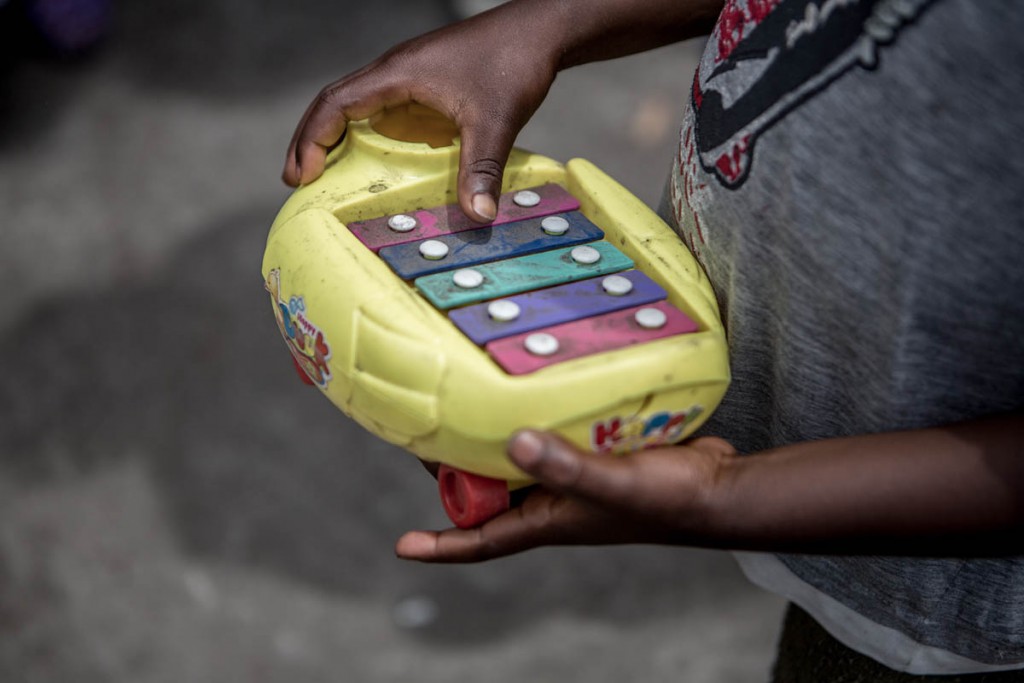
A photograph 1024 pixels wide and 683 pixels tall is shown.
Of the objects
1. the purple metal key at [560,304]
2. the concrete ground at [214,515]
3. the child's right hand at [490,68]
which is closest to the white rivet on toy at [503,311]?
the purple metal key at [560,304]

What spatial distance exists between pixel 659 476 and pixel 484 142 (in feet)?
0.82

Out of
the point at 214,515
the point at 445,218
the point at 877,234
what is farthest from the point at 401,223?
the point at 214,515

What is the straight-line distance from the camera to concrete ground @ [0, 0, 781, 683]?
1266 millimetres

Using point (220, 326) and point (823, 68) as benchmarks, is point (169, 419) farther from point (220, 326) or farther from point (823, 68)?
point (823, 68)

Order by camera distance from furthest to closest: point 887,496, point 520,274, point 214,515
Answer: point 214,515, point 520,274, point 887,496

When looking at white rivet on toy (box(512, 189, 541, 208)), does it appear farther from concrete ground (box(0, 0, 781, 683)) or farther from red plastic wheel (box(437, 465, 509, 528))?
concrete ground (box(0, 0, 781, 683))

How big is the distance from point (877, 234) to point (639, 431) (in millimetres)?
149

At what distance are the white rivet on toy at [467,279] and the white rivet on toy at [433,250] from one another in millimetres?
25

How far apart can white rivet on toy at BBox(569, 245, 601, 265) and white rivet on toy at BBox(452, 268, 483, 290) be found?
0.06 metres

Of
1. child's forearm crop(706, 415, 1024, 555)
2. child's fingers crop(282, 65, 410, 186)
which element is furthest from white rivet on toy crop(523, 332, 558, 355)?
child's fingers crop(282, 65, 410, 186)

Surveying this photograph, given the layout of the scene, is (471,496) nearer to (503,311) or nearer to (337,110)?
(503,311)

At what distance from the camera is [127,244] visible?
5.62 ft

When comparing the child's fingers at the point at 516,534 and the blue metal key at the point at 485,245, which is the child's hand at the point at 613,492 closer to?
the child's fingers at the point at 516,534

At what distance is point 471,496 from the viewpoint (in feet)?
1.81
